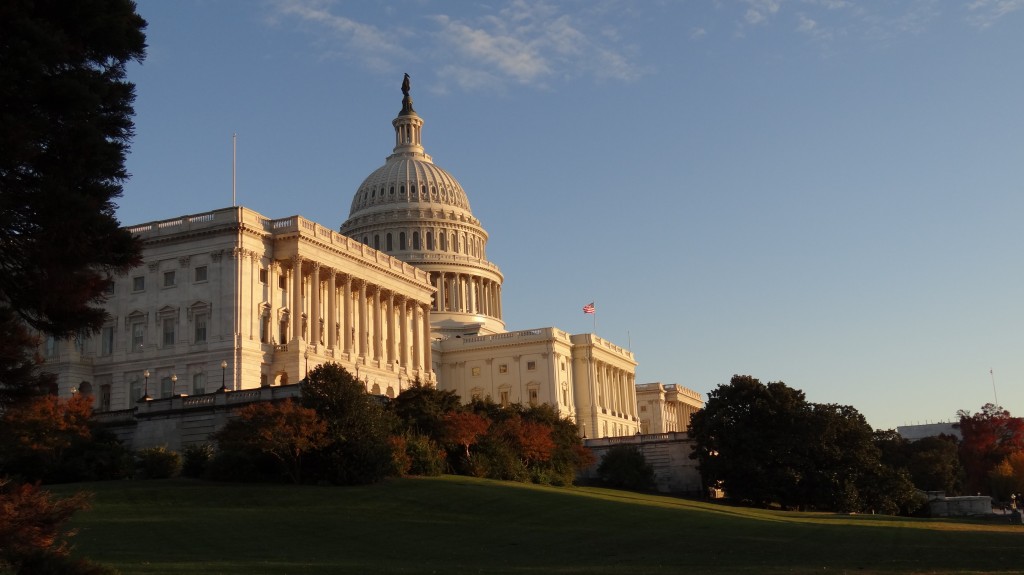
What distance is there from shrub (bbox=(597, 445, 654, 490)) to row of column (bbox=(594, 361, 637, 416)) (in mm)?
51833

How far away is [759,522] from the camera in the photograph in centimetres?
4912

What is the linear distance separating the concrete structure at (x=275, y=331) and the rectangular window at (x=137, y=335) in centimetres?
8

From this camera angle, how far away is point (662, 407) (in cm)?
17375

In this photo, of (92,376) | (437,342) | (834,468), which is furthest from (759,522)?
(437,342)

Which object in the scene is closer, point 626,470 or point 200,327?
point 200,327

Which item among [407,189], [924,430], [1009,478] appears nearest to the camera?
[1009,478]

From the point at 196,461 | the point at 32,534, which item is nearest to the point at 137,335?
the point at 196,461

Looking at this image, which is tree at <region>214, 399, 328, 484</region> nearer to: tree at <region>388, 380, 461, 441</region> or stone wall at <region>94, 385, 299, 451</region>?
stone wall at <region>94, 385, 299, 451</region>

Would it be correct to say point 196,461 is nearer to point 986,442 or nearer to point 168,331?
point 168,331

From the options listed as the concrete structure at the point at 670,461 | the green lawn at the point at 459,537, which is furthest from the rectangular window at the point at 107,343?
the concrete structure at the point at 670,461

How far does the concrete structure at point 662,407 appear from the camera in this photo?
563ft

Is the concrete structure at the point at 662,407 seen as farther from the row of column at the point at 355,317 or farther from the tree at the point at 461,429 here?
the tree at the point at 461,429

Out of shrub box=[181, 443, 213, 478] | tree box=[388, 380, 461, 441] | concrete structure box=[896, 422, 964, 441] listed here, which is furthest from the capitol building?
concrete structure box=[896, 422, 964, 441]

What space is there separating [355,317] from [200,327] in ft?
61.0
